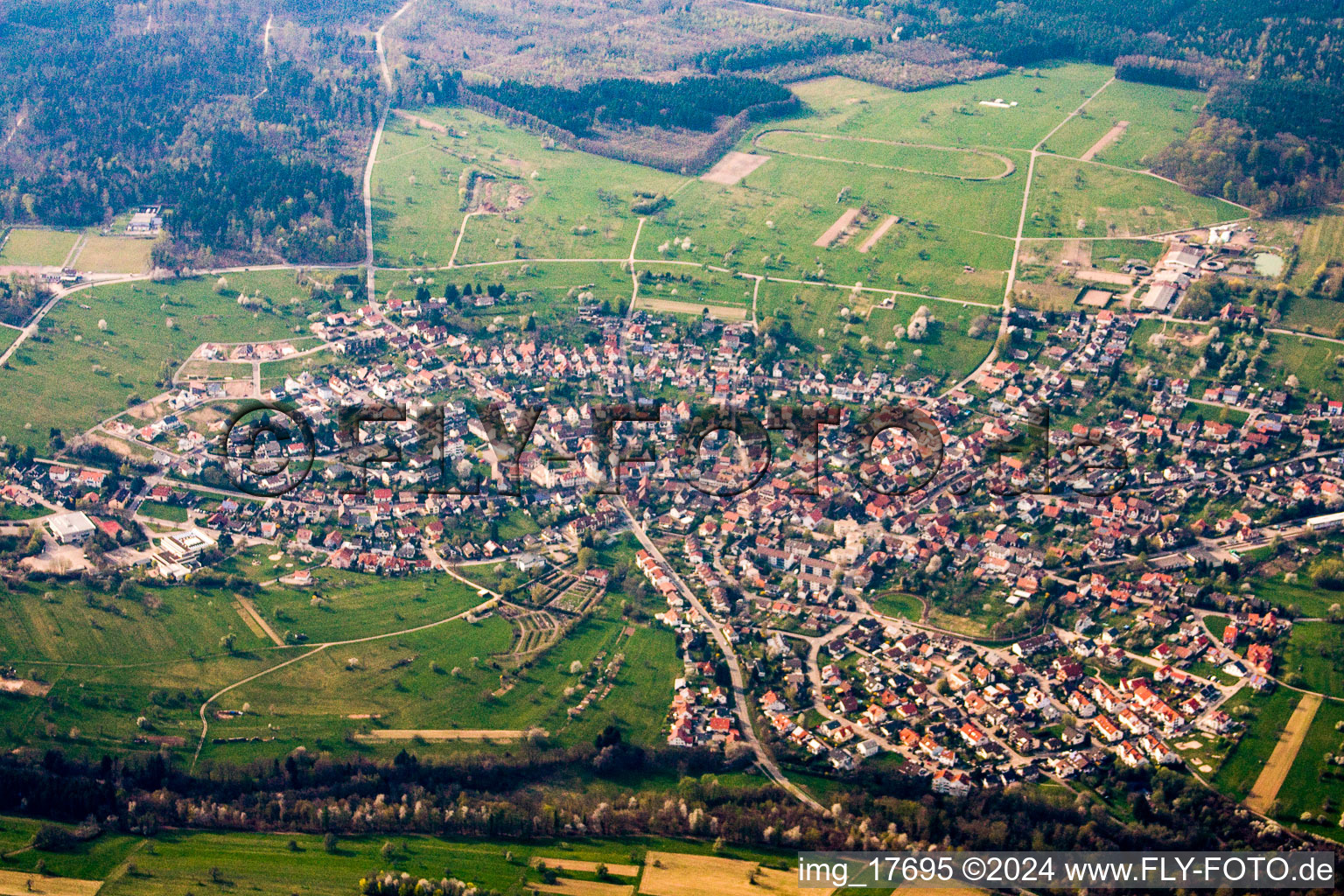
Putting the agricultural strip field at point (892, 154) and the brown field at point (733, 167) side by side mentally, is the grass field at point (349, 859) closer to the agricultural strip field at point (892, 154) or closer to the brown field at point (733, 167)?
the brown field at point (733, 167)

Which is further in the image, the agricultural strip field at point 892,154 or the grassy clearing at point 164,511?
the agricultural strip field at point 892,154

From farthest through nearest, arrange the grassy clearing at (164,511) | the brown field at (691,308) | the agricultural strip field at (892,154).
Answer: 1. the agricultural strip field at (892,154)
2. the brown field at (691,308)
3. the grassy clearing at (164,511)

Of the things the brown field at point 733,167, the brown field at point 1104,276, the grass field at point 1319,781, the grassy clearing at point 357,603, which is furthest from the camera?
the brown field at point 733,167

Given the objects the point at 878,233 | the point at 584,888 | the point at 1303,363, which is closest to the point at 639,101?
the point at 878,233

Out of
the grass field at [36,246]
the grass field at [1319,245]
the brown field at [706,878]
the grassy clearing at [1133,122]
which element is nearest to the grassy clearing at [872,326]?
the grass field at [1319,245]

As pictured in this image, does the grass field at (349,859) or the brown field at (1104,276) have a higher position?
the brown field at (1104,276)

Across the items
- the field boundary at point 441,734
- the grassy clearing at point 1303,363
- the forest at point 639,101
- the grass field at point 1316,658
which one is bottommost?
the field boundary at point 441,734

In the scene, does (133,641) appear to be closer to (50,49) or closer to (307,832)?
(307,832)

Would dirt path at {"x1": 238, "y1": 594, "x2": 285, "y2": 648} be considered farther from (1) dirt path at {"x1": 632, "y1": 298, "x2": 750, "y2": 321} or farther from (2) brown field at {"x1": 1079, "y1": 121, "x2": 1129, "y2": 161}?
(2) brown field at {"x1": 1079, "y1": 121, "x2": 1129, "y2": 161}
